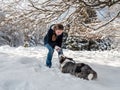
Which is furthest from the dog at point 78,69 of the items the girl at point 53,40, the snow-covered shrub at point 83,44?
the snow-covered shrub at point 83,44

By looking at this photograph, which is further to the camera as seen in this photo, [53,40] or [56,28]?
[53,40]

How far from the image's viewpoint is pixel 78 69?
6.80 m

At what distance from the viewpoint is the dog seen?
260 inches

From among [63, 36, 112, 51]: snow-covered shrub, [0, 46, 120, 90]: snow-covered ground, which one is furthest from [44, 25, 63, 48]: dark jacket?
[63, 36, 112, 51]: snow-covered shrub

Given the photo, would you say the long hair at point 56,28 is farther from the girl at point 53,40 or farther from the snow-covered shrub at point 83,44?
the snow-covered shrub at point 83,44

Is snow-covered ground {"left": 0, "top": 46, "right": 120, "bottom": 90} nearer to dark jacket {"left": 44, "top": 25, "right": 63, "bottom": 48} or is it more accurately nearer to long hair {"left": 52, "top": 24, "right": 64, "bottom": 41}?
dark jacket {"left": 44, "top": 25, "right": 63, "bottom": 48}

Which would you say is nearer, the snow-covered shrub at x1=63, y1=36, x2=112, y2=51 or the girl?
the girl

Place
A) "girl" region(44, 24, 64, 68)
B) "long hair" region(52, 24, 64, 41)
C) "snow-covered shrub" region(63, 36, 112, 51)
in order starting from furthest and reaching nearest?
"snow-covered shrub" region(63, 36, 112, 51) → "girl" region(44, 24, 64, 68) → "long hair" region(52, 24, 64, 41)

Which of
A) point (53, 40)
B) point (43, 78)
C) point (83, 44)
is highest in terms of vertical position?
point (53, 40)

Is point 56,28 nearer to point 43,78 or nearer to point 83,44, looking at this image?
point 43,78

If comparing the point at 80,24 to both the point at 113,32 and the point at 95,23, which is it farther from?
the point at 113,32

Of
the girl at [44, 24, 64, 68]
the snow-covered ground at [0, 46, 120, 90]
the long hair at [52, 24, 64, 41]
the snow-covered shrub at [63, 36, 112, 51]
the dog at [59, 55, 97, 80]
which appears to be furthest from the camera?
the snow-covered shrub at [63, 36, 112, 51]

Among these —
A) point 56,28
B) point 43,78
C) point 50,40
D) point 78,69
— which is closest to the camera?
point 43,78

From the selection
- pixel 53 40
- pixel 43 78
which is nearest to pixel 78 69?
pixel 43 78
